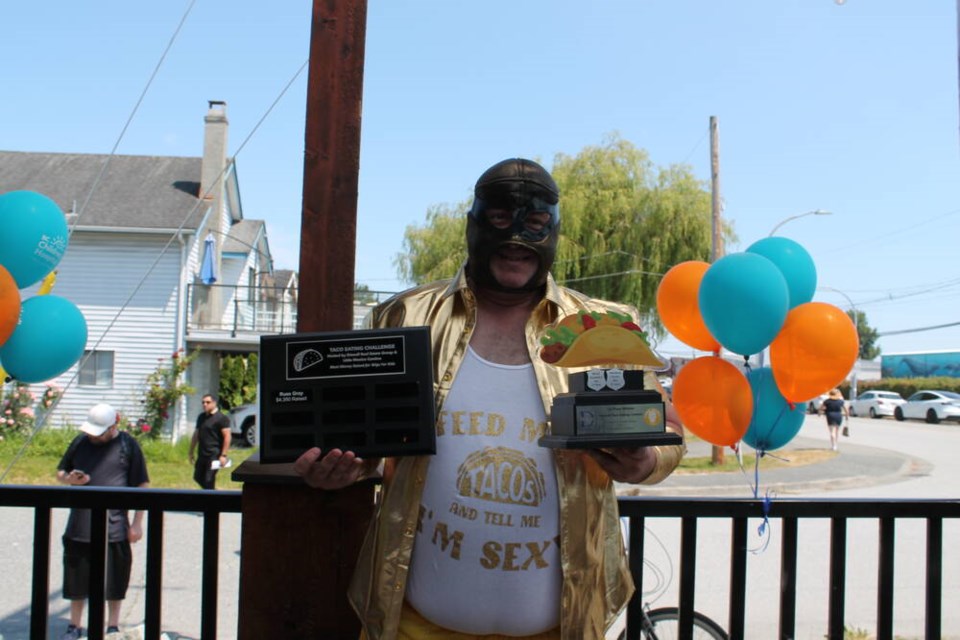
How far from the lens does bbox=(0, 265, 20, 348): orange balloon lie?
3.08 m

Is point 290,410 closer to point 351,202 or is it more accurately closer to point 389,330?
point 389,330

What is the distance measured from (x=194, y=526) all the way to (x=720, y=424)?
7147 millimetres

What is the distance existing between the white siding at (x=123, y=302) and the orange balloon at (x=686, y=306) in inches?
603

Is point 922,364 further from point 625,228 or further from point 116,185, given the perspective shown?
point 116,185

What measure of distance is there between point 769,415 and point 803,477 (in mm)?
10668

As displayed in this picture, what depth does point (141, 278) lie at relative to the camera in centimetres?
1708

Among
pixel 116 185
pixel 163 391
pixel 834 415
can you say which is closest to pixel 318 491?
pixel 163 391

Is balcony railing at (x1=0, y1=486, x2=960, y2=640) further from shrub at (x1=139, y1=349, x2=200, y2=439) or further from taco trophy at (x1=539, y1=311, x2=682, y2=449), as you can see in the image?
shrub at (x1=139, y1=349, x2=200, y2=439)

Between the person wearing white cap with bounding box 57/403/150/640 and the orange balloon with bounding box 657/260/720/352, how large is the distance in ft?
12.0

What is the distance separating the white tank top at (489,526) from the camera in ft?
5.55

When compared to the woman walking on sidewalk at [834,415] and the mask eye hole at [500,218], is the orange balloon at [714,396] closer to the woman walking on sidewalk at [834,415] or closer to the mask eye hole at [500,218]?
the mask eye hole at [500,218]

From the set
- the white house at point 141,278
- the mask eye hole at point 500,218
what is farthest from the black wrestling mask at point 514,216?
the white house at point 141,278

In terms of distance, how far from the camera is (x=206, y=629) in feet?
7.54

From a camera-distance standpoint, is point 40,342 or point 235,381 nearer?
point 40,342
